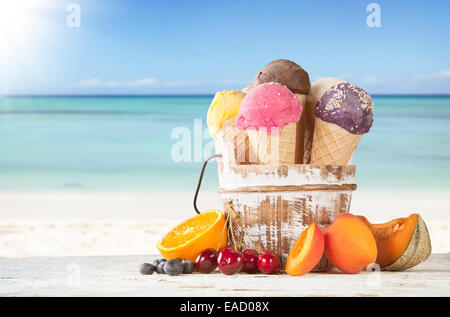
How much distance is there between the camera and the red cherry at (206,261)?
1849 millimetres

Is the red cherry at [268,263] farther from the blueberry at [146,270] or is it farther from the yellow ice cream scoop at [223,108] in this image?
the yellow ice cream scoop at [223,108]

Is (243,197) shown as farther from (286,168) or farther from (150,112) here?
(150,112)

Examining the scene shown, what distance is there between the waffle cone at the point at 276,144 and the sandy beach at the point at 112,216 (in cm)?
248

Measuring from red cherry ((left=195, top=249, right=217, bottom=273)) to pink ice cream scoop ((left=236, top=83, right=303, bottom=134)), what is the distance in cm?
48

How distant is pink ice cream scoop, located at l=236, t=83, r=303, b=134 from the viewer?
185cm

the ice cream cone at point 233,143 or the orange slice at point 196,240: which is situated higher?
the ice cream cone at point 233,143

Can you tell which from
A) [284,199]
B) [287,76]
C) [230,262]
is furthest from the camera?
[287,76]

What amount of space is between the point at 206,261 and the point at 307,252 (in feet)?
1.20

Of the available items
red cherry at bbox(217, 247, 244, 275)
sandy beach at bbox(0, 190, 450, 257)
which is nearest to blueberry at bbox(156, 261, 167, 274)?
red cherry at bbox(217, 247, 244, 275)

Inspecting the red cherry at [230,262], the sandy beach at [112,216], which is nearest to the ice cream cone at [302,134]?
the red cherry at [230,262]

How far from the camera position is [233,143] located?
203 centimetres

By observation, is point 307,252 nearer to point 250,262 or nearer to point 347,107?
point 250,262

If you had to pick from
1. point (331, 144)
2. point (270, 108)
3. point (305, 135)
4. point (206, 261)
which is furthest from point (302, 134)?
point (206, 261)

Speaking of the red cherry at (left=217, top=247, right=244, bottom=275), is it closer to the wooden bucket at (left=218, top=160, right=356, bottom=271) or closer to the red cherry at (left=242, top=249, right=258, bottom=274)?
the red cherry at (left=242, top=249, right=258, bottom=274)
